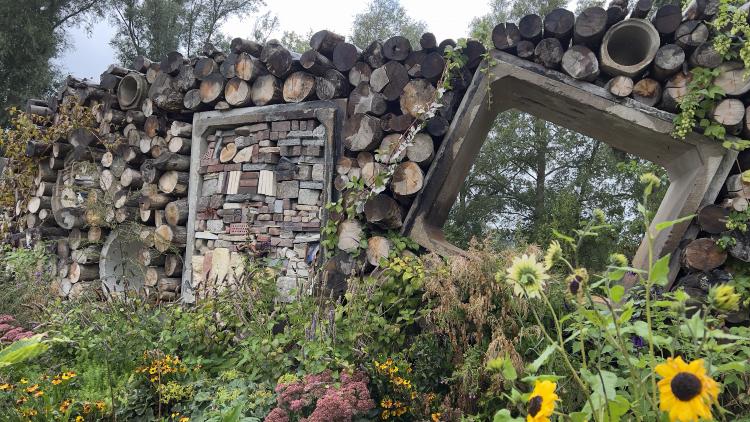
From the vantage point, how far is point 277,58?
14.2 ft

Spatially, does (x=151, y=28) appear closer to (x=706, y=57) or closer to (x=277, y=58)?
(x=277, y=58)

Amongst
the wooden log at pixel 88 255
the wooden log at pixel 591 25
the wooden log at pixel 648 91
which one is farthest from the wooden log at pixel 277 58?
the wooden log at pixel 88 255

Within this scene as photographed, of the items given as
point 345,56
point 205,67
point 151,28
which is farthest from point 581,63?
point 151,28

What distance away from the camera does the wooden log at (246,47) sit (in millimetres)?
4410

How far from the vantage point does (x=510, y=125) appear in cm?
1091

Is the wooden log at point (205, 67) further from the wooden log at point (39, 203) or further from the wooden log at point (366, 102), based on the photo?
the wooden log at point (39, 203)

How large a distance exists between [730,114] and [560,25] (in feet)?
3.92

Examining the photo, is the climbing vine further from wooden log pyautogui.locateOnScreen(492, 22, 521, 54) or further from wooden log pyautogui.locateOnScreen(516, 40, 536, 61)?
wooden log pyautogui.locateOnScreen(492, 22, 521, 54)

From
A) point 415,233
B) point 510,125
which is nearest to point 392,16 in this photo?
point 510,125

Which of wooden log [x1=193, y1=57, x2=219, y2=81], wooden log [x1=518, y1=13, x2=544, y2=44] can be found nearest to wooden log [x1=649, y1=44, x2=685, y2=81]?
wooden log [x1=518, y1=13, x2=544, y2=44]

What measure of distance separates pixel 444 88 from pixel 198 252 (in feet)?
9.06

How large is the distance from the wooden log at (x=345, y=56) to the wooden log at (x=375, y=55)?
87 mm

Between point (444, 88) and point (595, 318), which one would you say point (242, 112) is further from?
point (595, 318)

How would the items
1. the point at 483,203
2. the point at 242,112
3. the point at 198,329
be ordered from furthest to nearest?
the point at 483,203 → the point at 242,112 → the point at 198,329
